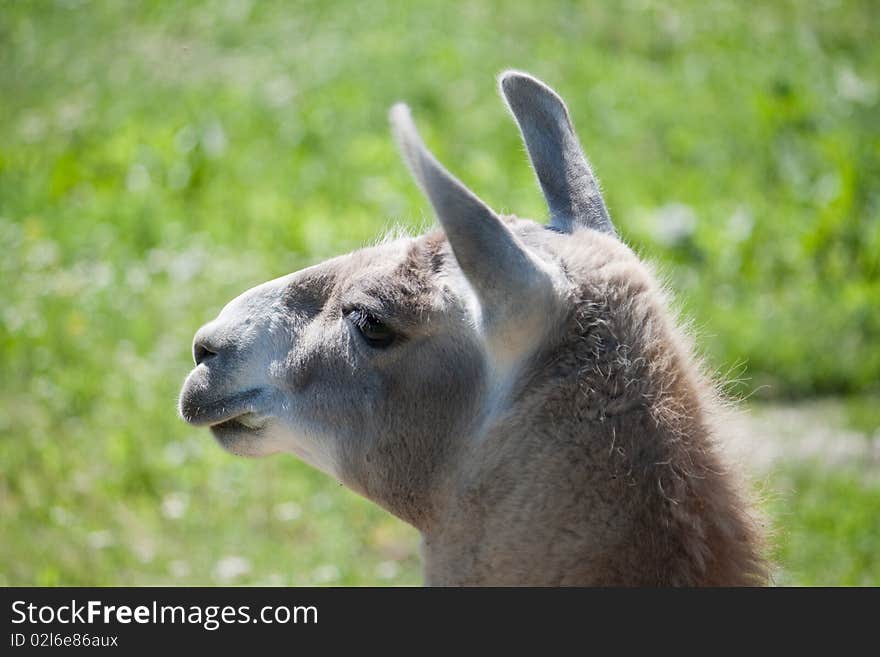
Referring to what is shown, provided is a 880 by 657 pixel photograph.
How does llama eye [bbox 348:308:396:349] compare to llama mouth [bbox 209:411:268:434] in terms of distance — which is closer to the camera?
llama eye [bbox 348:308:396:349]

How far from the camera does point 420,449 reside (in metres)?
3.58

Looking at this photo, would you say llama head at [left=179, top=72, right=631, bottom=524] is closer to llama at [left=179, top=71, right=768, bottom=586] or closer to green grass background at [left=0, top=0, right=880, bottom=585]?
llama at [left=179, top=71, right=768, bottom=586]

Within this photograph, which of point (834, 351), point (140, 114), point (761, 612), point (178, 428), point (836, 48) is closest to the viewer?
point (761, 612)

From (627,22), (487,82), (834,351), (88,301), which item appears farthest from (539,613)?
(627,22)

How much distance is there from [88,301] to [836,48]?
7585 millimetres

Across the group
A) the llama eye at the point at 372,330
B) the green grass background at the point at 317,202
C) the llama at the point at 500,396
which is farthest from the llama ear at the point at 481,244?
the green grass background at the point at 317,202

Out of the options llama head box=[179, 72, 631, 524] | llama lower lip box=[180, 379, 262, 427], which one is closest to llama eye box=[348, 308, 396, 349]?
llama head box=[179, 72, 631, 524]

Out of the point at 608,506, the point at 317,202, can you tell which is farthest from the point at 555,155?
the point at 317,202

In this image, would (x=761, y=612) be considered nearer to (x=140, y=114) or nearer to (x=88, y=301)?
(x=88, y=301)

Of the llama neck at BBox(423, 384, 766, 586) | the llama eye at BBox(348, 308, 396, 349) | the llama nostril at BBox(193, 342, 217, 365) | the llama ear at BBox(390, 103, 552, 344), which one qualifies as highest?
the llama ear at BBox(390, 103, 552, 344)

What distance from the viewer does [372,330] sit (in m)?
3.62

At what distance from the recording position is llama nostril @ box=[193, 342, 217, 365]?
3795mm

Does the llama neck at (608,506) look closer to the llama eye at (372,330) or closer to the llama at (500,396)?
the llama at (500,396)

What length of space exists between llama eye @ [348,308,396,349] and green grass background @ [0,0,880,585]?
4.65 ft
